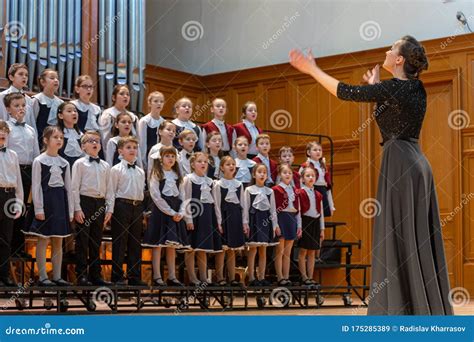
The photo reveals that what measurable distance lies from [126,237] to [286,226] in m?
1.75

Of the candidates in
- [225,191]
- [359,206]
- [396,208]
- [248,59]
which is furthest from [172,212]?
[248,59]

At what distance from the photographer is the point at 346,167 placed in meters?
10.1

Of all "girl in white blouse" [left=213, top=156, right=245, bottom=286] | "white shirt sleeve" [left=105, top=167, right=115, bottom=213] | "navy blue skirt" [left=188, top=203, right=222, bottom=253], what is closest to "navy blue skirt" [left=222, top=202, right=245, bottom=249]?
"girl in white blouse" [left=213, top=156, right=245, bottom=286]

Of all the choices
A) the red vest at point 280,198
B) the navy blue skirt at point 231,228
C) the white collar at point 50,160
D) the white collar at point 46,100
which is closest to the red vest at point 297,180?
the red vest at point 280,198

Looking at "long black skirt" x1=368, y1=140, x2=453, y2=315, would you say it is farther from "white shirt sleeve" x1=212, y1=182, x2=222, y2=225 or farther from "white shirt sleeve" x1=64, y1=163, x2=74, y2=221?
"white shirt sleeve" x1=212, y1=182, x2=222, y2=225

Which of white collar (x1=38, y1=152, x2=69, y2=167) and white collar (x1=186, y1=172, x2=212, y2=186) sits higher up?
white collar (x1=38, y1=152, x2=69, y2=167)

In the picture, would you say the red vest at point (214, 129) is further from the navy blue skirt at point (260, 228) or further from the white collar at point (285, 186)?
the navy blue skirt at point (260, 228)

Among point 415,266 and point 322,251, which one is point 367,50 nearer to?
point 322,251

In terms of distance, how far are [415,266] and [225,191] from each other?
399 cm

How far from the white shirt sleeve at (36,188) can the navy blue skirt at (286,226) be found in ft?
7.97

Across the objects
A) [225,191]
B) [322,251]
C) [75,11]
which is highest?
[75,11]

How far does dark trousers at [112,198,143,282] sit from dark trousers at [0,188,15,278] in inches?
31.9

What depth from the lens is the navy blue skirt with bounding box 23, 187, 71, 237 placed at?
566 cm

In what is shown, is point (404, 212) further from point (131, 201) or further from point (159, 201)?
point (159, 201)
